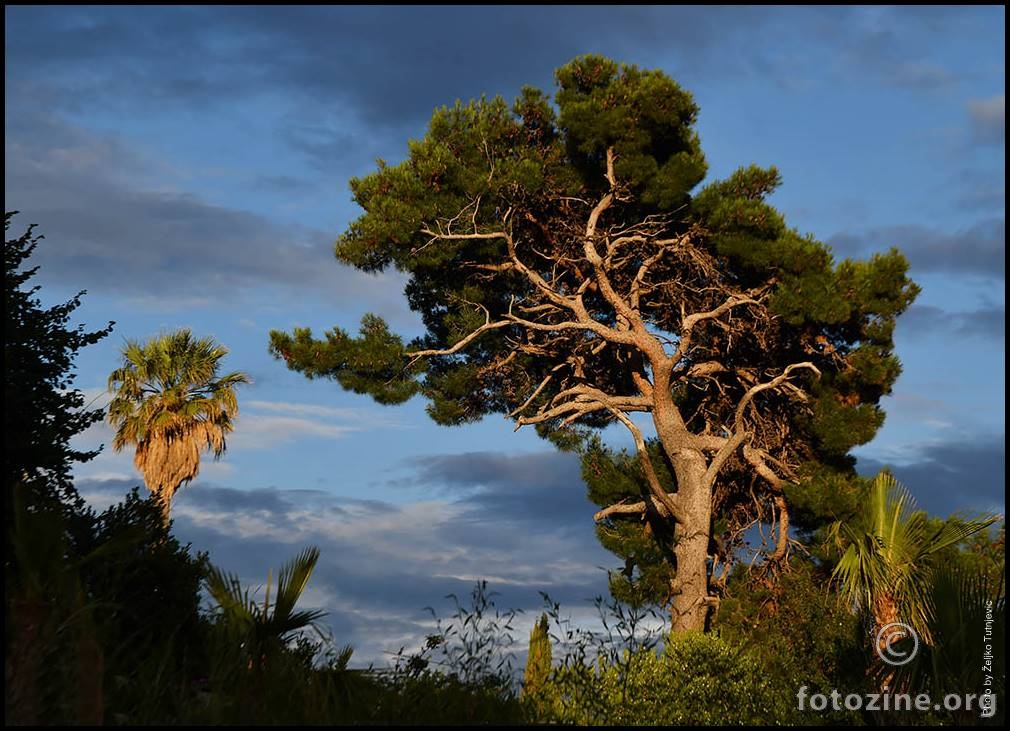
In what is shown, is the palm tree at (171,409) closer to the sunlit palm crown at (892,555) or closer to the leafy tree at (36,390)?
the leafy tree at (36,390)

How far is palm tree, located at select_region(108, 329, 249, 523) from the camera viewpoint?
26.0 m

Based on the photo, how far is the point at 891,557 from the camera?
49.3 feet

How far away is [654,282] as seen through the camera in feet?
73.4

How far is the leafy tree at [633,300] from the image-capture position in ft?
63.6

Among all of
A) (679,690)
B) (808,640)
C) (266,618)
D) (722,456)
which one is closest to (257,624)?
(266,618)

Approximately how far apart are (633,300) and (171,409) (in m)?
12.9

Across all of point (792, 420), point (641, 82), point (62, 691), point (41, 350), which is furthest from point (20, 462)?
point (792, 420)

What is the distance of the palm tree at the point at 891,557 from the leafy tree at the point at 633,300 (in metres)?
4.12

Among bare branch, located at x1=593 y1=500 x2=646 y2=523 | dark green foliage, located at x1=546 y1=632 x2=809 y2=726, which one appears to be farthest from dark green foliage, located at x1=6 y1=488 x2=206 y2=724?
bare branch, located at x1=593 y1=500 x2=646 y2=523

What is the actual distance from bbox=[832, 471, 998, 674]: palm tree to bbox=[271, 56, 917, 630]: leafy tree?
412 cm

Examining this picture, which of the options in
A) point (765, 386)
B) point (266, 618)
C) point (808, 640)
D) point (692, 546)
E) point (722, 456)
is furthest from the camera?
point (765, 386)

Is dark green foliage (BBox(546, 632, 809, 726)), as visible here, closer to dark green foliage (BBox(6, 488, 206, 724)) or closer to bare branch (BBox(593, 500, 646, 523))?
dark green foliage (BBox(6, 488, 206, 724))

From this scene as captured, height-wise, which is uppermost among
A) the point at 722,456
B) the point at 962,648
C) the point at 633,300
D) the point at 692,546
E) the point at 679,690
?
the point at 633,300

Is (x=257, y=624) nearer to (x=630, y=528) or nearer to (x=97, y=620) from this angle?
(x=97, y=620)
